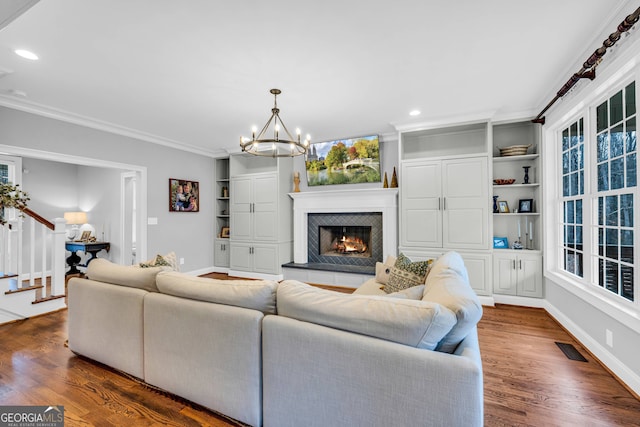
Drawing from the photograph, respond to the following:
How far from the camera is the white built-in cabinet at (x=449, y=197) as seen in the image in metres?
4.00

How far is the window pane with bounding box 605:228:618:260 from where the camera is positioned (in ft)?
7.94

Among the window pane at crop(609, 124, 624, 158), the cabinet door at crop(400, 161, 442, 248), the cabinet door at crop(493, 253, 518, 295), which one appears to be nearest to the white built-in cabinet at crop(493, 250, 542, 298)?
the cabinet door at crop(493, 253, 518, 295)

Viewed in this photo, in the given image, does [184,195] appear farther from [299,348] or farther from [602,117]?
[602,117]

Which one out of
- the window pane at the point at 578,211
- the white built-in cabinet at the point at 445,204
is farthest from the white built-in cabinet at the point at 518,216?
the window pane at the point at 578,211

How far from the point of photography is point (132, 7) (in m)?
1.93

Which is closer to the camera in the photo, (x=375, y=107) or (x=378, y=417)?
(x=378, y=417)

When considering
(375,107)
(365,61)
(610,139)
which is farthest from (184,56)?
(610,139)

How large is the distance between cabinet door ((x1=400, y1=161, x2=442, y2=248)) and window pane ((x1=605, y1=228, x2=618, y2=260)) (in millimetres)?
1835

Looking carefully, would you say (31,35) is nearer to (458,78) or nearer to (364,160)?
(458,78)

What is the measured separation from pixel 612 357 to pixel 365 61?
3.11 metres

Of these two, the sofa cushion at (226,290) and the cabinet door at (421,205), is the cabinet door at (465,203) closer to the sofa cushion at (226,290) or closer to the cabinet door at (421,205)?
the cabinet door at (421,205)

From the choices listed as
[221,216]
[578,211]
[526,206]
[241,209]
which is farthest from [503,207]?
[221,216]

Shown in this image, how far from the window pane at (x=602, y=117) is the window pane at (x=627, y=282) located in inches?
46.7

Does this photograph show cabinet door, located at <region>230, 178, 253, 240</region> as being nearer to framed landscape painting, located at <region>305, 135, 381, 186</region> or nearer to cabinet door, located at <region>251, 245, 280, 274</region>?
cabinet door, located at <region>251, 245, 280, 274</region>
